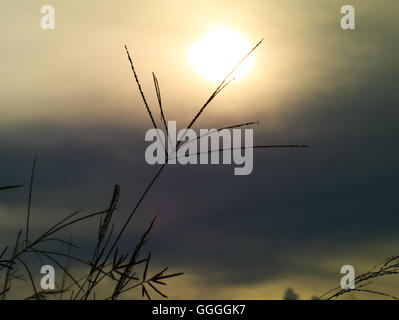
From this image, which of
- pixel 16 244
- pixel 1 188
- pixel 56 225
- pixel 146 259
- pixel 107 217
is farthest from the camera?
pixel 16 244

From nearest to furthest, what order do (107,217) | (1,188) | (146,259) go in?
(1,188)
(146,259)
(107,217)

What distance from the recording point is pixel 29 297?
269cm

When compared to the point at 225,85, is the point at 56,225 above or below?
below
